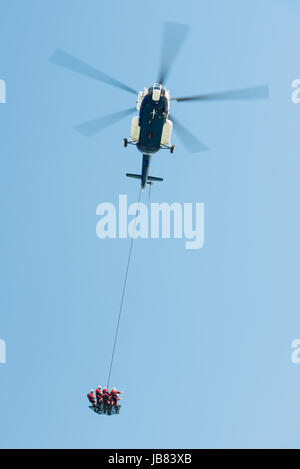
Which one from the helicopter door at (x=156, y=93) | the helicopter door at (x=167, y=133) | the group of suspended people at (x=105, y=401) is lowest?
the group of suspended people at (x=105, y=401)

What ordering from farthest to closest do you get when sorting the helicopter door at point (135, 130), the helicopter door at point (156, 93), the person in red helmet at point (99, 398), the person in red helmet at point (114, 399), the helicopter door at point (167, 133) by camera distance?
the person in red helmet at point (99, 398) < the person in red helmet at point (114, 399) < the helicopter door at point (135, 130) < the helicopter door at point (167, 133) < the helicopter door at point (156, 93)

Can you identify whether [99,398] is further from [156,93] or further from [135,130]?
[156,93]

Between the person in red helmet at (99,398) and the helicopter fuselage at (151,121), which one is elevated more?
the helicopter fuselage at (151,121)

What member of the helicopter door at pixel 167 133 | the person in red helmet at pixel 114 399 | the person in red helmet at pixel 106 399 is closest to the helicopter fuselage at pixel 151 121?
the helicopter door at pixel 167 133

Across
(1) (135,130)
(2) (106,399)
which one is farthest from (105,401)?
(1) (135,130)

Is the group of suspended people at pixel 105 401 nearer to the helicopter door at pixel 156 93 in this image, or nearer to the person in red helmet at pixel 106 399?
the person in red helmet at pixel 106 399

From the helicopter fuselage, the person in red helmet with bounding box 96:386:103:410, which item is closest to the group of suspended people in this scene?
the person in red helmet with bounding box 96:386:103:410

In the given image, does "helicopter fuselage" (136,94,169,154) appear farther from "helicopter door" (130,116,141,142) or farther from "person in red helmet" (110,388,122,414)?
"person in red helmet" (110,388,122,414)
